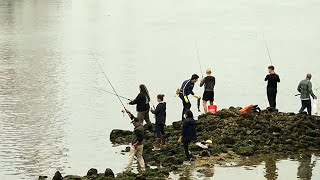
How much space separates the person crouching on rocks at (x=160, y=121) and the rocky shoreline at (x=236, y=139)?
26 cm

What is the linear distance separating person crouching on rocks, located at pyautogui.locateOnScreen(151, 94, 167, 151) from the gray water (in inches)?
61.6

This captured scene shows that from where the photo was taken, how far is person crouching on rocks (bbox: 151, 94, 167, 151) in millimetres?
23484

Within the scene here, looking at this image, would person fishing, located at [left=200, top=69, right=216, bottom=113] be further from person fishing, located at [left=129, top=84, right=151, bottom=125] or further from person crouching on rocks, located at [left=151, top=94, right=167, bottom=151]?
person crouching on rocks, located at [left=151, top=94, right=167, bottom=151]

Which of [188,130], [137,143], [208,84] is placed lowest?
[137,143]

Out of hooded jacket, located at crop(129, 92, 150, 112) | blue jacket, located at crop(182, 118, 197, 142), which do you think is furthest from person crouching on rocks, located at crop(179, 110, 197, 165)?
hooded jacket, located at crop(129, 92, 150, 112)

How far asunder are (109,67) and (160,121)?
106ft

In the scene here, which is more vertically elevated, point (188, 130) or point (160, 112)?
point (160, 112)

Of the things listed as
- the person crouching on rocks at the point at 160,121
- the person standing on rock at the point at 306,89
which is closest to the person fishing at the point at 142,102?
the person crouching on rocks at the point at 160,121

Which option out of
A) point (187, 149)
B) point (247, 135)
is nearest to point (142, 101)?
point (187, 149)

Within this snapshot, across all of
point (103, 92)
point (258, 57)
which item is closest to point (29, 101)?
point (103, 92)

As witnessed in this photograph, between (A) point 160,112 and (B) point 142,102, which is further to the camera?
(B) point 142,102

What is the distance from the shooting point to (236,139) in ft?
78.3

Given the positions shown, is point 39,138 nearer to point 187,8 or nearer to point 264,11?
point 264,11

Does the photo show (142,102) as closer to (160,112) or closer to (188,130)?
(160,112)
